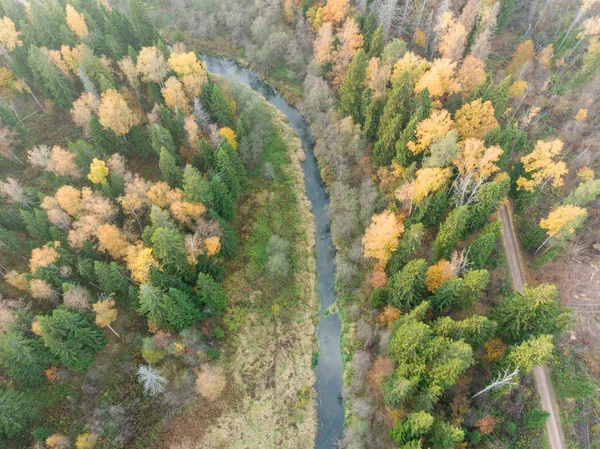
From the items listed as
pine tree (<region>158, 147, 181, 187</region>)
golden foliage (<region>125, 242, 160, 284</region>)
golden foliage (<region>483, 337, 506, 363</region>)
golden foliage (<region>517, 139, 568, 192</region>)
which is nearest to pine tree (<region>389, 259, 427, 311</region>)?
golden foliage (<region>483, 337, 506, 363</region>)

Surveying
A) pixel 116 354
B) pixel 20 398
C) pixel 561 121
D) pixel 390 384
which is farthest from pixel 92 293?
pixel 561 121

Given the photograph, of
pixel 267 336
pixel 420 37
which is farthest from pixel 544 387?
pixel 420 37

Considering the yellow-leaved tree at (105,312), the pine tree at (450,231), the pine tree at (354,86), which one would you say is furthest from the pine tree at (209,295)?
the pine tree at (354,86)

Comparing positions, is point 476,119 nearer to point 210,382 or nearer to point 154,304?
point 154,304

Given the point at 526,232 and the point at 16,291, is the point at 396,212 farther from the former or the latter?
the point at 16,291

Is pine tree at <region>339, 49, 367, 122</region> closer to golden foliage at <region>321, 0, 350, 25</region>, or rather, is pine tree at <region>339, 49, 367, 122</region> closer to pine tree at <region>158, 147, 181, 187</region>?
golden foliage at <region>321, 0, 350, 25</region>

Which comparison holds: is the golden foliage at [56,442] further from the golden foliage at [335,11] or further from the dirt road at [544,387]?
the golden foliage at [335,11]
